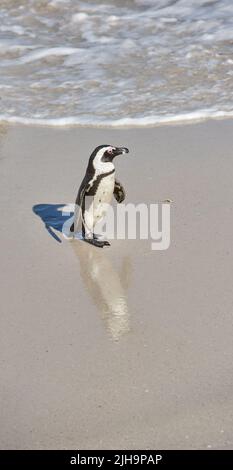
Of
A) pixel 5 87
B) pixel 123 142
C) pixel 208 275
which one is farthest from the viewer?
pixel 5 87

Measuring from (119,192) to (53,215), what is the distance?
411mm

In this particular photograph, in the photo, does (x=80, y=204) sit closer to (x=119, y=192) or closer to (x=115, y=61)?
(x=119, y=192)

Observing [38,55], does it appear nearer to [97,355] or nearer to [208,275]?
[208,275]

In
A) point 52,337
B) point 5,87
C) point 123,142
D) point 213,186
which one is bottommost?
point 52,337

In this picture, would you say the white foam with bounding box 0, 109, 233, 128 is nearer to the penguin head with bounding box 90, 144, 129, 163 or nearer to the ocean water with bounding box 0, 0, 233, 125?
the ocean water with bounding box 0, 0, 233, 125

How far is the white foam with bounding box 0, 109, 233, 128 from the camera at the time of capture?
6.62 m

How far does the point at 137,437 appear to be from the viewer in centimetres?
323

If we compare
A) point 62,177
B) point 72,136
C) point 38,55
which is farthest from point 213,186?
point 38,55

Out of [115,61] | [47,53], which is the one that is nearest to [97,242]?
[115,61]

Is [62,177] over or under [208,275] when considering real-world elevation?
over

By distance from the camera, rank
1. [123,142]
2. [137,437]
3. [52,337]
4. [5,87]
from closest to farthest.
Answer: [137,437] < [52,337] < [123,142] < [5,87]

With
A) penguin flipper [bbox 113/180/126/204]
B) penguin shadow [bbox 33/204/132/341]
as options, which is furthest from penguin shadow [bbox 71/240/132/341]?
penguin flipper [bbox 113/180/126/204]

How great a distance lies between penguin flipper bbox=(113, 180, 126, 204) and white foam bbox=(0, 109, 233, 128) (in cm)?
162

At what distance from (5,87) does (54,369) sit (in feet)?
14.7
